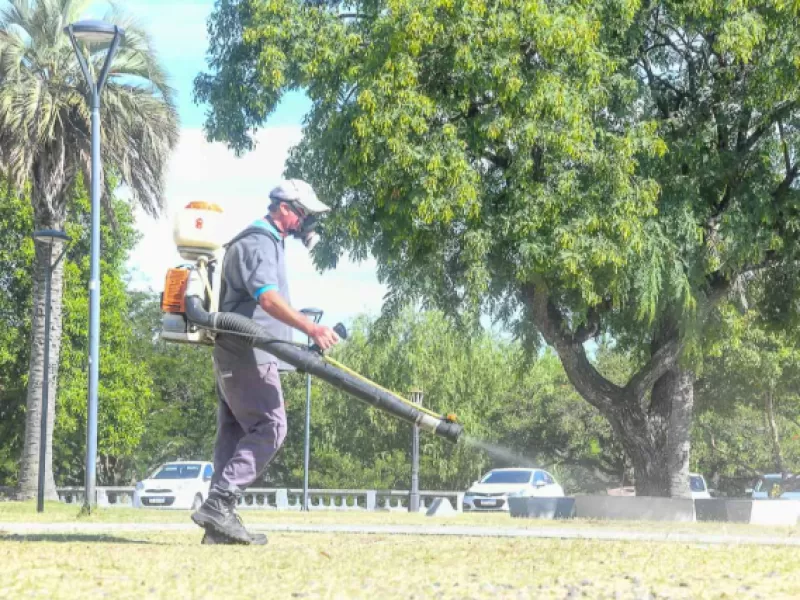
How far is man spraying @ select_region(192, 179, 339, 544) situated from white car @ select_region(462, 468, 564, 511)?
29169 millimetres

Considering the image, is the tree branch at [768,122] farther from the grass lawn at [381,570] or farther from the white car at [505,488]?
the white car at [505,488]

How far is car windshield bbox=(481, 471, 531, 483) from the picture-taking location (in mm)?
38438

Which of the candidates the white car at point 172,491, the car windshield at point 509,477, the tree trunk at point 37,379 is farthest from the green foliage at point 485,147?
the car windshield at point 509,477

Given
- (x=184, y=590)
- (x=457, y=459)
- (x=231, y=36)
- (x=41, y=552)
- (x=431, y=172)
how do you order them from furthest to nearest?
1. (x=457, y=459)
2. (x=231, y=36)
3. (x=431, y=172)
4. (x=41, y=552)
5. (x=184, y=590)

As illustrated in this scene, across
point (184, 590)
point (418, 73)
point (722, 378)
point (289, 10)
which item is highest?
point (289, 10)

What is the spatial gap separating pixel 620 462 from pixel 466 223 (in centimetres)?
3773

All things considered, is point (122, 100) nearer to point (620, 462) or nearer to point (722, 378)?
point (722, 378)

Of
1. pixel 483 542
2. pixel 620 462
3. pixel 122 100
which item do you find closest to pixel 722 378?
pixel 620 462

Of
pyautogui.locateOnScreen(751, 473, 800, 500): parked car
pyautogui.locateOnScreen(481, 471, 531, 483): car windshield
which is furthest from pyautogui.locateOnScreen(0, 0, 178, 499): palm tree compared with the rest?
pyautogui.locateOnScreen(751, 473, 800, 500): parked car

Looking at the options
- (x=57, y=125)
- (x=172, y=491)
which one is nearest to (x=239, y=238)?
(x=57, y=125)

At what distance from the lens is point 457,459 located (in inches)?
2180

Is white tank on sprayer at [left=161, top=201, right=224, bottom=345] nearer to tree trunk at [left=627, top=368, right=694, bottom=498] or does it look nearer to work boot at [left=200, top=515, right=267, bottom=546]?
work boot at [left=200, top=515, right=267, bottom=546]

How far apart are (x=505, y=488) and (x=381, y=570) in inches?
1245

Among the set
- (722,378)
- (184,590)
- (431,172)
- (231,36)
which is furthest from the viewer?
(722,378)
